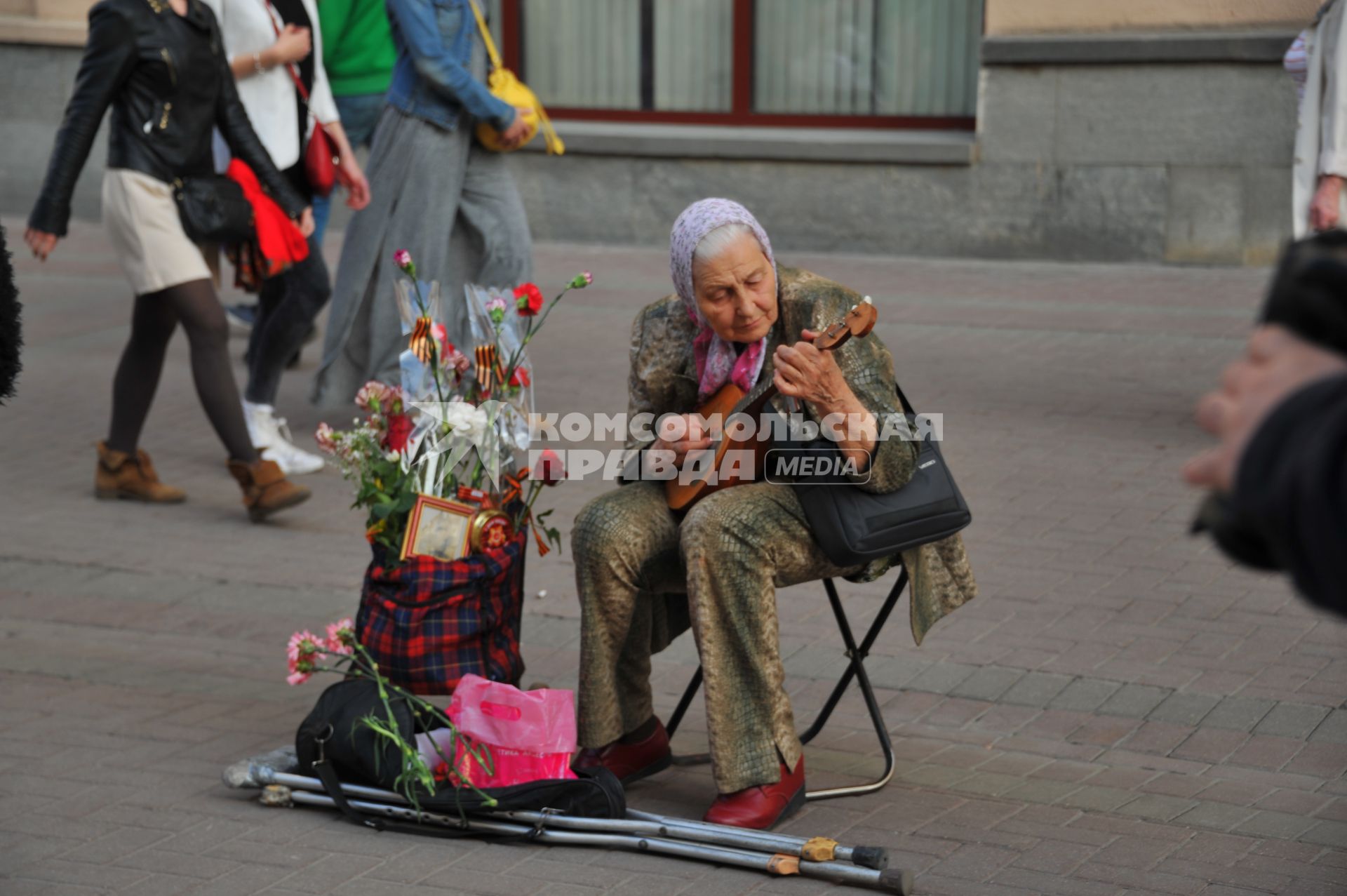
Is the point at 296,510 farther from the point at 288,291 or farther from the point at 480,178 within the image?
the point at 480,178

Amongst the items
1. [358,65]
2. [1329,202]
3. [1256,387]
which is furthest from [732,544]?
[358,65]

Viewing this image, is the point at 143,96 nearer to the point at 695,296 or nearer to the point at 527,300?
the point at 527,300

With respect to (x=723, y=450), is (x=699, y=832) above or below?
below

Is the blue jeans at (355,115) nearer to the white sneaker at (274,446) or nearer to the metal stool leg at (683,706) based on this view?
the white sneaker at (274,446)

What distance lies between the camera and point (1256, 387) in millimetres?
1454

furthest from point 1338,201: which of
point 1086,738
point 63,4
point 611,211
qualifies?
point 63,4

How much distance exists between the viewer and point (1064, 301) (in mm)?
9703

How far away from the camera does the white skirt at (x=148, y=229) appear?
232 inches

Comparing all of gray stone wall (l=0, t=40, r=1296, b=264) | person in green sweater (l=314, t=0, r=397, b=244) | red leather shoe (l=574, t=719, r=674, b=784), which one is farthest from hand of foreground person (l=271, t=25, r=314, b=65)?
gray stone wall (l=0, t=40, r=1296, b=264)

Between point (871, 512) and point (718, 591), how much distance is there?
14.1 inches

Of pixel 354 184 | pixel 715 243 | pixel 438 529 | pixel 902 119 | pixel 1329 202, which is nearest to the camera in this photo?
pixel 715 243

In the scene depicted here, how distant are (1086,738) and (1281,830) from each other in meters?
0.64

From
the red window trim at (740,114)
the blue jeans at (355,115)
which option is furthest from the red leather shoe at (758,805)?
the red window trim at (740,114)

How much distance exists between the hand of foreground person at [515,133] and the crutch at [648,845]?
3.76m
